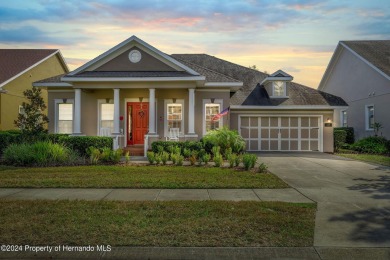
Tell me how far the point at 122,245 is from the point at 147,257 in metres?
0.49

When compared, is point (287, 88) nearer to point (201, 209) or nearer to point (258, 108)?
point (258, 108)

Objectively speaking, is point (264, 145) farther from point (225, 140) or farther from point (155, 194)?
point (155, 194)

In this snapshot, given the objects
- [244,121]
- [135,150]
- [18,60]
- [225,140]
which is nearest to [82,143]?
[135,150]

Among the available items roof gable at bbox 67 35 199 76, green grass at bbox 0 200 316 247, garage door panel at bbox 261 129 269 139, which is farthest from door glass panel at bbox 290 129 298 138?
green grass at bbox 0 200 316 247

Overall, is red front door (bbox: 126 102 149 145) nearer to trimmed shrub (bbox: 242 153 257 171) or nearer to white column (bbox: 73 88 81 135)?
white column (bbox: 73 88 81 135)

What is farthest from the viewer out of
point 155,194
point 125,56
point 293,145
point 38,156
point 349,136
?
point 349,136

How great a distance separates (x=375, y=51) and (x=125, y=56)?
17.9 meters

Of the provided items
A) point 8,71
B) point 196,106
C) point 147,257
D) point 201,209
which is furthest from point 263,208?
point 8,71

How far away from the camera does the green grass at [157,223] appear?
16.5 ft

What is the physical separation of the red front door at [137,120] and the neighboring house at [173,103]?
6 cm

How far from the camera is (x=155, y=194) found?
841 cm

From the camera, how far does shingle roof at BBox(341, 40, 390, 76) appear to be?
22.0m

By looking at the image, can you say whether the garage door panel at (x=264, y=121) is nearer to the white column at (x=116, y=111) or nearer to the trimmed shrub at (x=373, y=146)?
the trimmed shrub at (x=373, y=146)

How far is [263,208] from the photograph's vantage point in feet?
22.7
